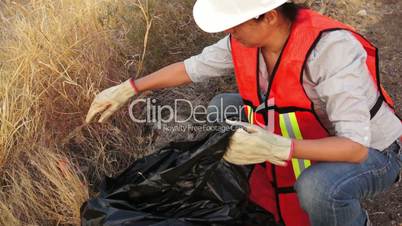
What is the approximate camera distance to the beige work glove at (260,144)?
1663mm

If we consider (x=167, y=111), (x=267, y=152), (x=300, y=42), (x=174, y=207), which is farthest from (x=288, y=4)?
(x=167, y=111)

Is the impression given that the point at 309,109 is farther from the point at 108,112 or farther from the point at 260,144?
the point at 108,112

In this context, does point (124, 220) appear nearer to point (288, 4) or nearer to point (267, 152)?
point (267, 152)

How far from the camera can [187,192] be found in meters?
1.88

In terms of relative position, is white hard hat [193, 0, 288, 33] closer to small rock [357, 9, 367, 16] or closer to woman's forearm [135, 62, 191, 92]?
woman's forearm [135, 62, 191, 92]

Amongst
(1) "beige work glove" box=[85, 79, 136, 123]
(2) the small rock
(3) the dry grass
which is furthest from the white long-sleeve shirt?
(2) the small rock

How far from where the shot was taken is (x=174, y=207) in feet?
6.19

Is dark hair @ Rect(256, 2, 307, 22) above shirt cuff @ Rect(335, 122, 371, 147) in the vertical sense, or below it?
above

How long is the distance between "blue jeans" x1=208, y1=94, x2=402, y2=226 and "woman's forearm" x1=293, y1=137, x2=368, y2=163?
0.08m

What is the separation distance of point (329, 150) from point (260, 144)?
0.23 meters

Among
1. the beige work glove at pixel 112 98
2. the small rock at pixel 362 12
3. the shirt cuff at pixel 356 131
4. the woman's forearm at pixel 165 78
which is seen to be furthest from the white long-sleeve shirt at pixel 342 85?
the small rock at pixel 362 12

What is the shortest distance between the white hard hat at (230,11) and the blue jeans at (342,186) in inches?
23.3

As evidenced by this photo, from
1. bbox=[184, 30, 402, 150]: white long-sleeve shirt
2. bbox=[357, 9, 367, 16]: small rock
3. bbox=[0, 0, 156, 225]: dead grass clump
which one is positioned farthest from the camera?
bbox=[357, 9, 367, 16]: small rock

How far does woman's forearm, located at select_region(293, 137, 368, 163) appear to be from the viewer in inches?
65.2
